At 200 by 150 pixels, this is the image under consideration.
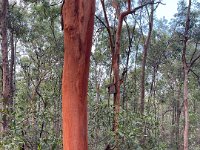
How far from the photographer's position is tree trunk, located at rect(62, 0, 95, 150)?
5.35 feet

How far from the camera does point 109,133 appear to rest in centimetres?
450

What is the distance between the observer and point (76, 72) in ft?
A: 5.40

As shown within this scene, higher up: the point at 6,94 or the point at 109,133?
the point at 6,94

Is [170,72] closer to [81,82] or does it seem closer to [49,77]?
[49,77]

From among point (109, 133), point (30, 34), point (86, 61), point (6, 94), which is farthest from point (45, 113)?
point (30, 34)

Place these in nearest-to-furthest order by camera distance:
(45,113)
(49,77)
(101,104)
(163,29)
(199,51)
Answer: (45,113) → (101,104) → (49,77) → (199,51) → (163,29)

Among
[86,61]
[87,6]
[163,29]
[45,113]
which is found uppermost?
[163,29]

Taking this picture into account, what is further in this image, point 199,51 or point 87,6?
point 199,51

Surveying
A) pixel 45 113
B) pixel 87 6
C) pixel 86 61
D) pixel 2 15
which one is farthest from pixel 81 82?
pixel 2 15

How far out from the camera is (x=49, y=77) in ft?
36.1

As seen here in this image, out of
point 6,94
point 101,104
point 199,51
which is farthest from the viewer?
point 199,51

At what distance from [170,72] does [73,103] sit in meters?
13.5

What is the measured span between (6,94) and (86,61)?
4.54 meters

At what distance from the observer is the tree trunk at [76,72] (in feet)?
5.35
